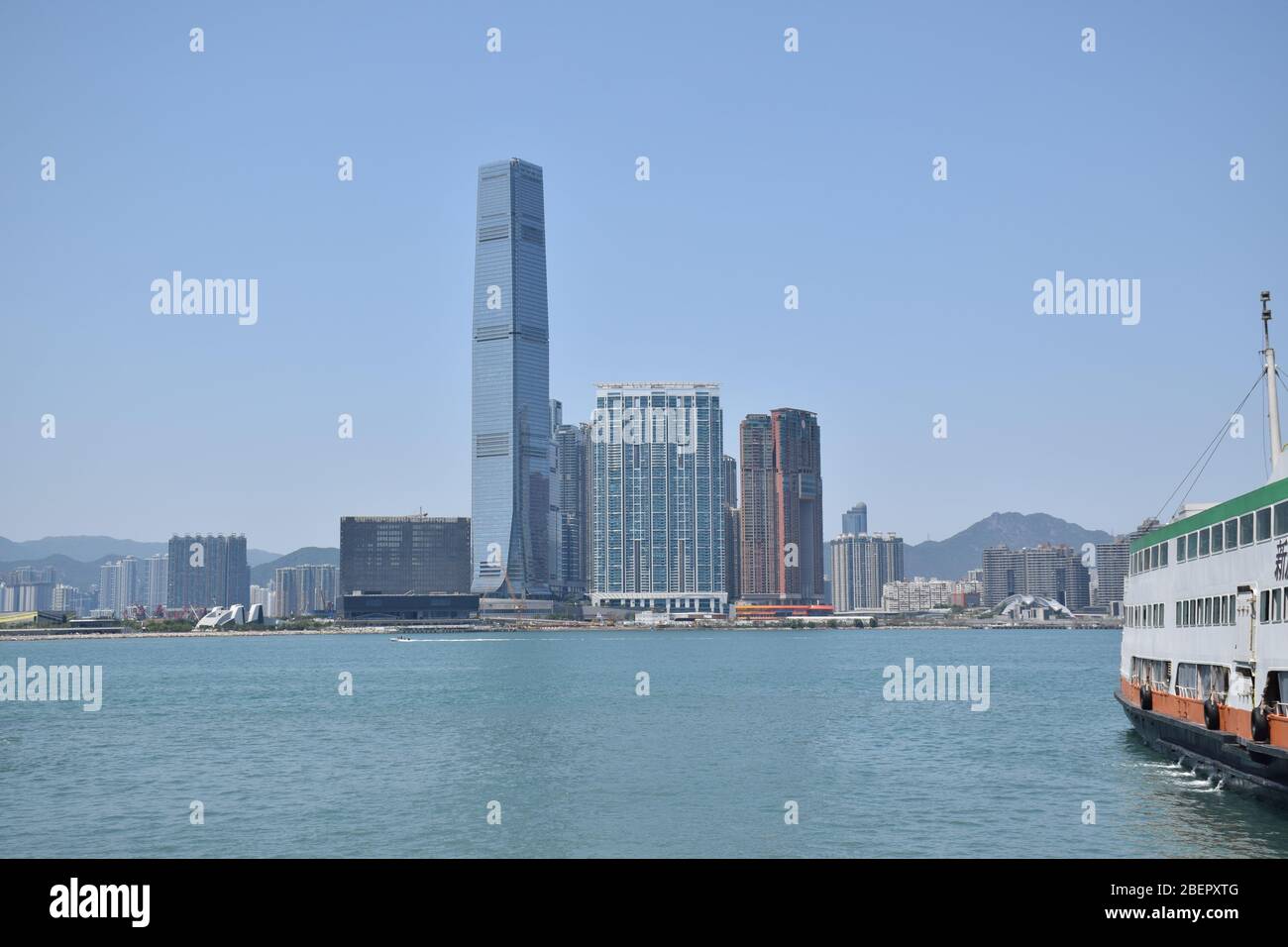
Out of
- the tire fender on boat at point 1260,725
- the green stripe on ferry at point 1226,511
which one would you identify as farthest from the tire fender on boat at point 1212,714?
the green stripe on ferry at point 1226,511

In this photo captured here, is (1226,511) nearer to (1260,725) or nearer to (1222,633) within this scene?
(1222,633)

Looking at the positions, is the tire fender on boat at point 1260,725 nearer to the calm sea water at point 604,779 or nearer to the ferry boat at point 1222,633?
the ferry boat at point 1222,633

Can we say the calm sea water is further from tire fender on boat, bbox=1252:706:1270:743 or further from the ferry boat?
tire fender on boat, bbox=1252:706:1270:743

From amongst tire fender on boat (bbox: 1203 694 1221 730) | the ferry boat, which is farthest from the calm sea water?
tire fender on boat (bbox: 1203 694 1221 730)

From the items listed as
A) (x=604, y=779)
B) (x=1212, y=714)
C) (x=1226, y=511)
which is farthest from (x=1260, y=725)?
(x=604, y=779)
